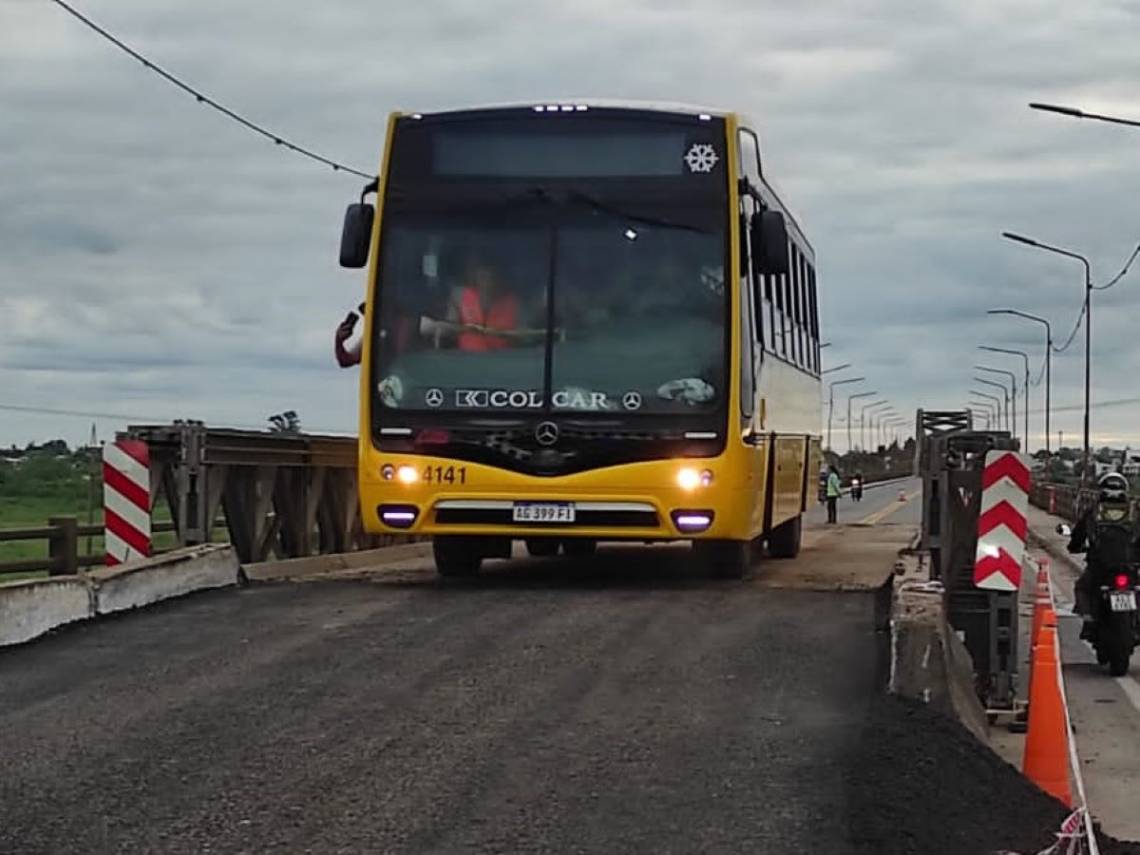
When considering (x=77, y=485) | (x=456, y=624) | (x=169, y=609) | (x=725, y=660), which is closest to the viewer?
(x=725, y=660)

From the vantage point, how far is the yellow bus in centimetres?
1494

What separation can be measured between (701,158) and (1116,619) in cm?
518

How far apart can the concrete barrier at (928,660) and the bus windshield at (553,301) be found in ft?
12.7

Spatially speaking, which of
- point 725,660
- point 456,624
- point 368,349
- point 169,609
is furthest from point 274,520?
point 725,660

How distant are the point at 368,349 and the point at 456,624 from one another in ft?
11.2

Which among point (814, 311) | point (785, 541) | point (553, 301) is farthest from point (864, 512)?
point (553, 301)

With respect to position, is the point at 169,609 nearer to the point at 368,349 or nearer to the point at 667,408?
the point at 368,349

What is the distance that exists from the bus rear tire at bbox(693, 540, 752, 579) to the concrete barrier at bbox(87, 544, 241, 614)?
3799mm

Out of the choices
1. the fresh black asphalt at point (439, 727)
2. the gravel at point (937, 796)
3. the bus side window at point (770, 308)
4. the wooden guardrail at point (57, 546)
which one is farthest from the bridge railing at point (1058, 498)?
the gravel at point (937, 796)

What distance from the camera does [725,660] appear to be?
1099cm

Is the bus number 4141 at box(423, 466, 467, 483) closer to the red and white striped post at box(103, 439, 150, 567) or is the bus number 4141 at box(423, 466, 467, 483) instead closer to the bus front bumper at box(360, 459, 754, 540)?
the bus front bumper at box(360, 459, 754, 540)

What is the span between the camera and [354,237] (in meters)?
15.1

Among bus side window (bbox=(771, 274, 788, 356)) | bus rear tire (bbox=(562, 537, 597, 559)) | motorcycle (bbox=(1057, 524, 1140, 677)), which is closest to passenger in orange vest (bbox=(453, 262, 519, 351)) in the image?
bus side window (bbox=(771, 274, 788, 356))

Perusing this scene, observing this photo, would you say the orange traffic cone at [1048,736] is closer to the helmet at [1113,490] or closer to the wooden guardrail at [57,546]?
the helmet at [1113,490]
